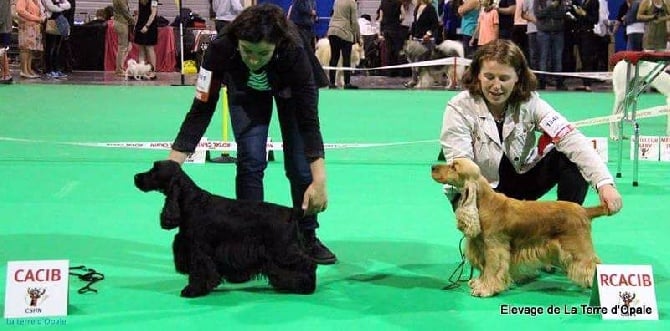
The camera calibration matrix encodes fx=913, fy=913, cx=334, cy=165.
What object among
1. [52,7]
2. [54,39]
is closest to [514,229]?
[52,7]

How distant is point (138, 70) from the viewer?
46.4 ft

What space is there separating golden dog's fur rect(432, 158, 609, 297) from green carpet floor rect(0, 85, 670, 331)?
0.38 ft

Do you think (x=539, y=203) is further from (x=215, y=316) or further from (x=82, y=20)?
(x=82, y=20)

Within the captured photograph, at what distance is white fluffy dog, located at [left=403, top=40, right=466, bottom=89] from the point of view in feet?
43.2

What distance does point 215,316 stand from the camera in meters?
3.03

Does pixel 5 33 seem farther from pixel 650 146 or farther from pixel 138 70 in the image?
pixel 650 146

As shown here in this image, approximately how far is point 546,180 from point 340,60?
9.45 meters

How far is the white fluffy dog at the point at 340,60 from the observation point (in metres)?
13.1

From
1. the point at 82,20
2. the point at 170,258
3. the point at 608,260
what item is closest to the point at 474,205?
the point at 608,260

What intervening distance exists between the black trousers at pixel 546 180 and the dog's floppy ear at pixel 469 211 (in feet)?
1.51

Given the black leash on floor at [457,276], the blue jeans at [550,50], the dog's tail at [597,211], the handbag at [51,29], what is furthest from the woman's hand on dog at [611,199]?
the handbag at [51,29]

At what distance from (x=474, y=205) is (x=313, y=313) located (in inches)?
26.6

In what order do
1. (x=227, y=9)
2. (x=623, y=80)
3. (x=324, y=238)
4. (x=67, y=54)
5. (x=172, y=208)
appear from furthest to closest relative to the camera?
(x=67, y=54) < (x=227, y=9) < (x=623, y=80) < (x=324, y=238) < (x=172, y=208)

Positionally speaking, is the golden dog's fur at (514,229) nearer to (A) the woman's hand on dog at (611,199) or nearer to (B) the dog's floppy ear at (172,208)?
(A) the woman's hand on dog at (611,199)
